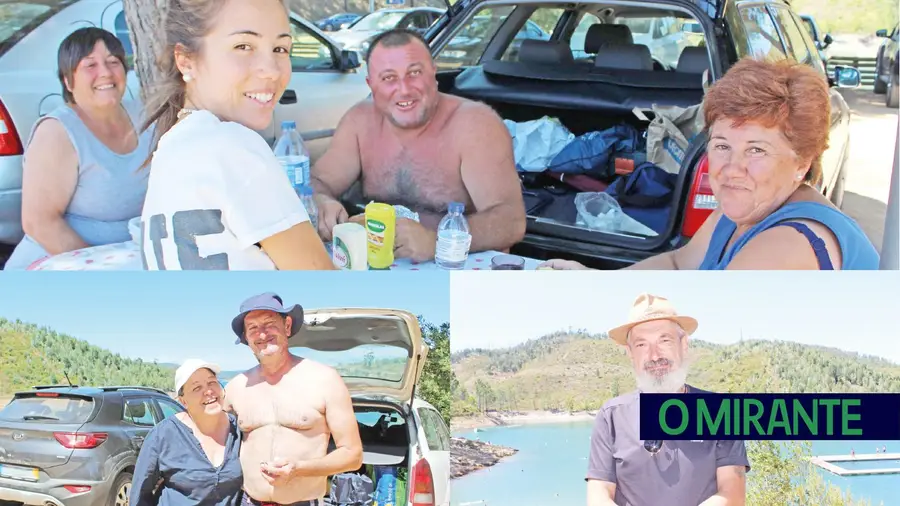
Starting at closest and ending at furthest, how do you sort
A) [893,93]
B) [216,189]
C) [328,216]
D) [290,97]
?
[216,189] < [893,93] < [328,216] < [290,97]

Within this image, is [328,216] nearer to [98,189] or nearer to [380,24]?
[98,189]

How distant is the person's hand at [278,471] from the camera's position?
1.94 metres

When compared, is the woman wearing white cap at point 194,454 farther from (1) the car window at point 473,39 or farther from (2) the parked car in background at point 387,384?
(1) the car window at point 473,39

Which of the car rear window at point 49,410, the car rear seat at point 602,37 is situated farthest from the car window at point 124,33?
the car rear seat at point 602,37

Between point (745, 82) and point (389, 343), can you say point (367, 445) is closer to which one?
point (389, 343)

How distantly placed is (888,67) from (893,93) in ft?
0.52

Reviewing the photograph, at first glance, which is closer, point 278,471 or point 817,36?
point 278,471

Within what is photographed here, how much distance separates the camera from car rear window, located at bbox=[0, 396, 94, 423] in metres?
2.02

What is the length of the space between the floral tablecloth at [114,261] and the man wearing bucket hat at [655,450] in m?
0.53

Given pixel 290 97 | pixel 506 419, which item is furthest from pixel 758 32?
pixel 506 419

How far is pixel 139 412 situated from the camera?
6.59 ft

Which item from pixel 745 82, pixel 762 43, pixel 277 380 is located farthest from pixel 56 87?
pixel 762 43

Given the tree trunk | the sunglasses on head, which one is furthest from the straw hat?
the tree trunk

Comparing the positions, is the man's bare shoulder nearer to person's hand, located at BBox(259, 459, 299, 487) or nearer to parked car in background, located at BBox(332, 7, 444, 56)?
parked car in background, located at BBox(332, 7, 444, 56)
